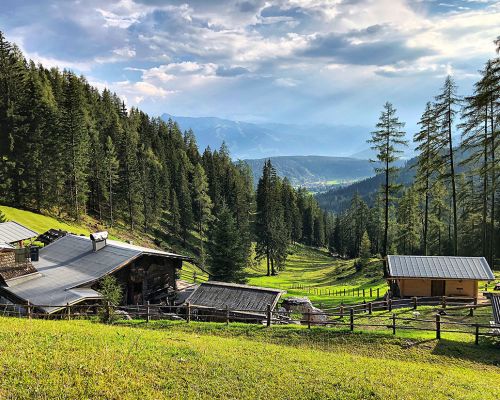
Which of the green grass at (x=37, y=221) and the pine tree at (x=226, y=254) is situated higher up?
the green grass at (x=37, y=221)

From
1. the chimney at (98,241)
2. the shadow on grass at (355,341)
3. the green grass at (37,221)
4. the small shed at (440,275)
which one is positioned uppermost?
the green grass at (37,221)

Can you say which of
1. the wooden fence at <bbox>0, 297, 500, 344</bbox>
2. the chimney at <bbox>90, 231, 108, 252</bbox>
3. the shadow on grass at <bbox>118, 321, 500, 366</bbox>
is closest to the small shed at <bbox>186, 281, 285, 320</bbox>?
the wooden fence at <bbox>0, 297, 500, 344</bbox>

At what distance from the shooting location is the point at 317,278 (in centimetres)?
6969

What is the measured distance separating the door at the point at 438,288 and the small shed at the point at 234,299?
1335 cm

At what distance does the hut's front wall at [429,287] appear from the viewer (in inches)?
1179

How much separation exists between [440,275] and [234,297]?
57.5ft

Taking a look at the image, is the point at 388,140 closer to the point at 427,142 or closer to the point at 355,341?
the point at 427,142

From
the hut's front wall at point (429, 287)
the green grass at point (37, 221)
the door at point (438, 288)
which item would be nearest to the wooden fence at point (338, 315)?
the door at point (438, 288)

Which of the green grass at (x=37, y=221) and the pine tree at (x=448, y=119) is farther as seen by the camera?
the green grass at (x=37, y=221)

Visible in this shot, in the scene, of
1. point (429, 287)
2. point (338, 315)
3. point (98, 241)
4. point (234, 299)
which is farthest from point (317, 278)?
point (338, 315)

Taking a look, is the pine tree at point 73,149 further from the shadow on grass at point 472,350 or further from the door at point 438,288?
the shadow on grass at point 472,350

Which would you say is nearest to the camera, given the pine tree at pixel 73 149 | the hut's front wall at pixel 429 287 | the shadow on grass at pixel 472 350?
the shadow on grass at pixel 472 350

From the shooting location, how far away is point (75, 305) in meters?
23.3

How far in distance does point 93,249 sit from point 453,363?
29.0m
